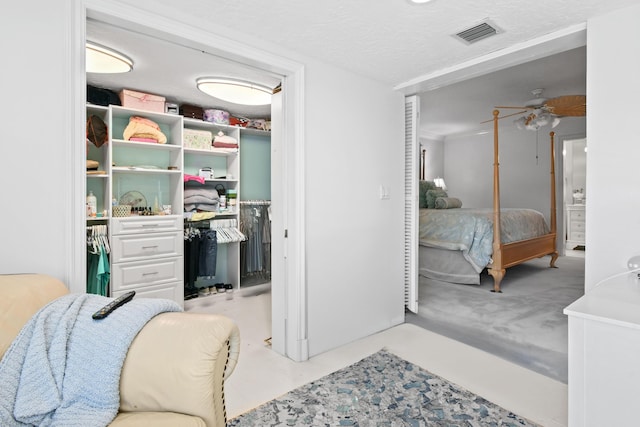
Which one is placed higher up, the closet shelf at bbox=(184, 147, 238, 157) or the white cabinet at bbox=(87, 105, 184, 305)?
the closet shelf at bbox=(184, 147, 238, 157)

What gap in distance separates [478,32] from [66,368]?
96.3 inches

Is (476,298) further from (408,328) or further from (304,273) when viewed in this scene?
(304,273)

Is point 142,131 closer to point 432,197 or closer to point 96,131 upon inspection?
point 96,131

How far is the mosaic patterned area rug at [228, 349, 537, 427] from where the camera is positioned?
173 cm

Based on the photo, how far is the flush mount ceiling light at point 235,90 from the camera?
305cm

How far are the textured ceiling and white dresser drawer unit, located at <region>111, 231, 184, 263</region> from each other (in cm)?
141

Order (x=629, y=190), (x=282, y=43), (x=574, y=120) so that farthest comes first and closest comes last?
(x=574, y=120) → (x=282, y=43) → (x=629, y=190)

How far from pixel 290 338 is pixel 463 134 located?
640 cm

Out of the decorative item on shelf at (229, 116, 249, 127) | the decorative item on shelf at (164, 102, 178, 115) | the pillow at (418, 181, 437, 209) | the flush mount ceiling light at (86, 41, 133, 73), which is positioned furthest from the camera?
the pillow at (418, 181, 437, 209)

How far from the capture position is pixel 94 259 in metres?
3.03

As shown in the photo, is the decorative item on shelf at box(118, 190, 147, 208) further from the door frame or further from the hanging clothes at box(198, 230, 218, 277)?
the door frame

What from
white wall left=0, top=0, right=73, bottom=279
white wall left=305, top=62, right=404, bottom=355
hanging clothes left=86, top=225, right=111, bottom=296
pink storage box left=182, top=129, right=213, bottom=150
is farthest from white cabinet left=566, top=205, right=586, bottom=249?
white wall left=0, top=0, right=73, bottom=279

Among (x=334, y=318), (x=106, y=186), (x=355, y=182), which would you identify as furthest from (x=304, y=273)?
(x=106, y=186)

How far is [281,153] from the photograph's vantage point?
2.56 meters
